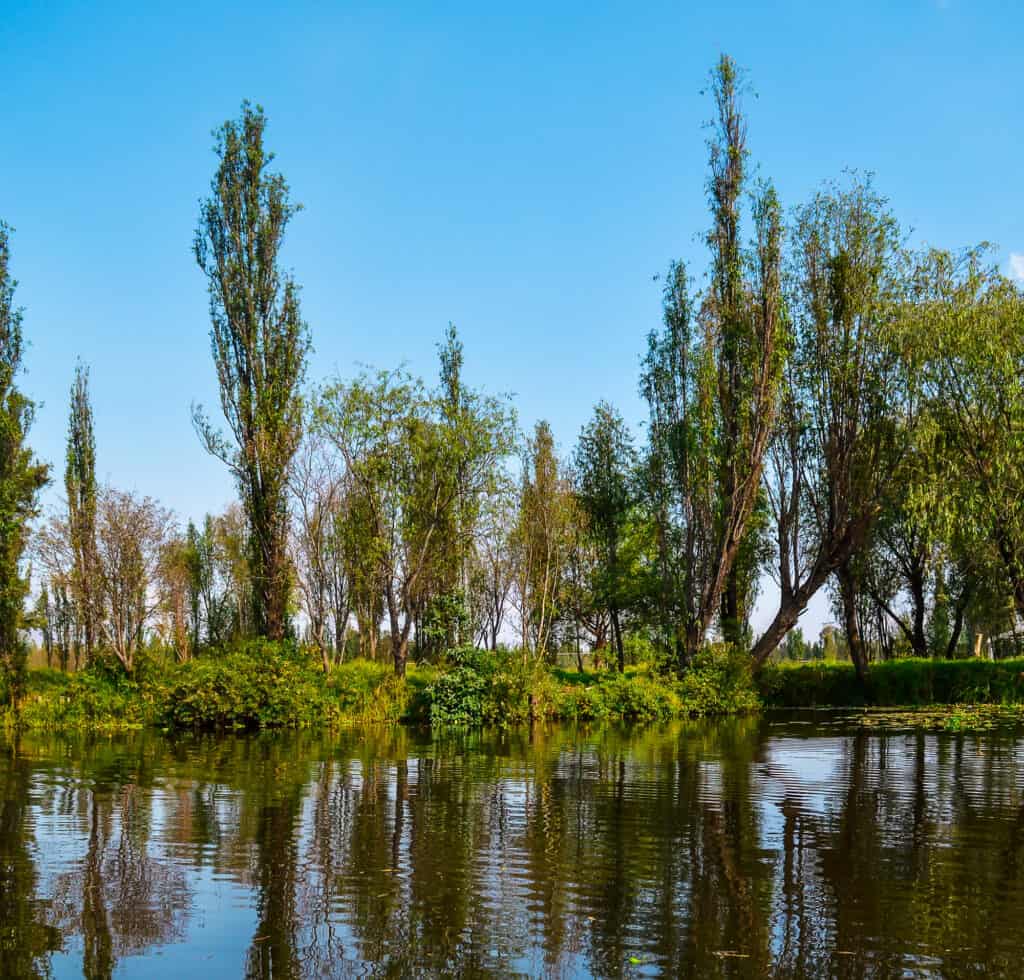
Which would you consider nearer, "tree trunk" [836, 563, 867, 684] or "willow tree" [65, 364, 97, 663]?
"willow tree" [65, 364, 97, 663]

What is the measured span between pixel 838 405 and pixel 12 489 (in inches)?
1002

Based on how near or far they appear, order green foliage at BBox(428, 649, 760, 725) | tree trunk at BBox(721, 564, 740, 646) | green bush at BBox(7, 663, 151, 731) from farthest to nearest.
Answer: tree trunk at BBox(721, 564, 740, 646), green foliage at BBox(428, 649, 760, 725), green bush at BBox(7, 663, 151, 731)

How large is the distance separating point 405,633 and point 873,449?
651 inches

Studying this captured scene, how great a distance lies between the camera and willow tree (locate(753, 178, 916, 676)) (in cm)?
3466

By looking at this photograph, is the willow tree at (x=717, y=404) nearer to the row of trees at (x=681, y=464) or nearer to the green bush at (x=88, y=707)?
the row of trees at (x=681, y=464)

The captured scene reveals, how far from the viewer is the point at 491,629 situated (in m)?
52.5

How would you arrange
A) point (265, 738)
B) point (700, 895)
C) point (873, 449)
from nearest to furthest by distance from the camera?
point (700, 895) < point (265, 738) < point (873, 449)

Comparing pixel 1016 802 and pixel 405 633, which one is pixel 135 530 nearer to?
pixel 405 633

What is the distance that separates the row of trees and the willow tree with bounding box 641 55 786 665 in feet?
0.25

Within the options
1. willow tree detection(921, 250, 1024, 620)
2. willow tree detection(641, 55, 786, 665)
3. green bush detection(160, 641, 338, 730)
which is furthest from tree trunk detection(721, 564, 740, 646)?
green bush detection(160, 641, 338, 730)

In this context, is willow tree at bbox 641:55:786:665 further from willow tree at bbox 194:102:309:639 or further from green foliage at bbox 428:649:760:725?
willow tree at bbox 194:102:309:639

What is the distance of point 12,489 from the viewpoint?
28.2 m

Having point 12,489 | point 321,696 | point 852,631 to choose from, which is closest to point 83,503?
point 12,489

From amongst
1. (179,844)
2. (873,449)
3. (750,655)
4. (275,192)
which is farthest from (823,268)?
(179,844)
